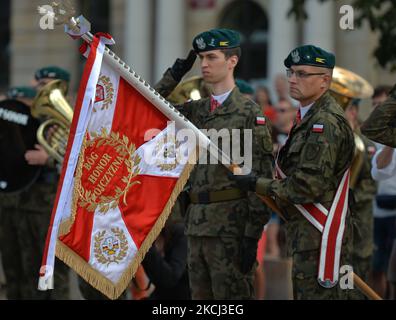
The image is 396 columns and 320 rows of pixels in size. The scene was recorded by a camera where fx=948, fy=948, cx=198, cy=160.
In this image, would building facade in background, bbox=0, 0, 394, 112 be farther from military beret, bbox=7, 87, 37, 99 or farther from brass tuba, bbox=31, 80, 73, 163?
brass tuba, bbox=31, 80, 73, 163

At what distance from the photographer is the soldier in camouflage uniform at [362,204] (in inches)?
299

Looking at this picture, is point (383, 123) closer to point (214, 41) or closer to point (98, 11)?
point (214, 41)

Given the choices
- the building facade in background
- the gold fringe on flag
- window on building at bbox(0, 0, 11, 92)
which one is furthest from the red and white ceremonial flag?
window on building at bbox(0, 0, 11, 92)

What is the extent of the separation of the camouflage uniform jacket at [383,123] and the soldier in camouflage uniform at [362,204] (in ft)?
7.37

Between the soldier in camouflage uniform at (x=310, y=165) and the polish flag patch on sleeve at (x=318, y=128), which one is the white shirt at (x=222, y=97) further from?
the polish flag patch on sleeve at (x=318, y=128)

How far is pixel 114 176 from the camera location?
5551 millimetres

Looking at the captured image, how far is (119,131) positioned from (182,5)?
16941 mm

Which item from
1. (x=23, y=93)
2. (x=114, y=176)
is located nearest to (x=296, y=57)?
(x=114, y=176)

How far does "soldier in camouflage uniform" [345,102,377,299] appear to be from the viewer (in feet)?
24.9

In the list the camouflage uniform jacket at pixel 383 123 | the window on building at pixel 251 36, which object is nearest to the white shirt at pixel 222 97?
the camouflage uniform jacket at pixel 383 123

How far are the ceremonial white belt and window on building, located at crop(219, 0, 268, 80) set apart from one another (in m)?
16.4

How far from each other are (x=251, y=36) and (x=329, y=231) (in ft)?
55.5
